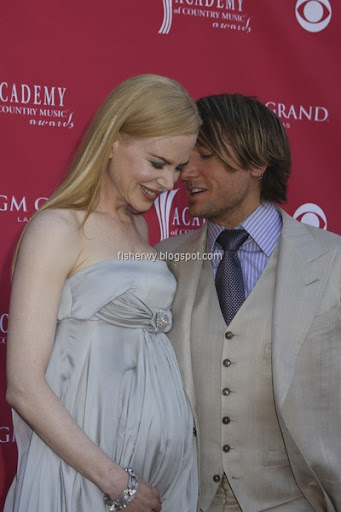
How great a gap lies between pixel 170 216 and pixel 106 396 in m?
1.27

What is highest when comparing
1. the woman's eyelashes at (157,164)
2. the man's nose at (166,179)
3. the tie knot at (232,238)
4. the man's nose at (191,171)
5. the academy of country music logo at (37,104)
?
the academy of country music logo at (37,104)

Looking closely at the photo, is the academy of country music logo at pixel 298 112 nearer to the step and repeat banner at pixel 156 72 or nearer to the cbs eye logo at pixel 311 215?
the step and repeat banner at pixel 156 72

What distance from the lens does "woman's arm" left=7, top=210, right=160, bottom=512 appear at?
2.13m

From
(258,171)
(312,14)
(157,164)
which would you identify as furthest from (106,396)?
(312,14)

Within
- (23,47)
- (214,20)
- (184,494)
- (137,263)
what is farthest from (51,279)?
(214,20)

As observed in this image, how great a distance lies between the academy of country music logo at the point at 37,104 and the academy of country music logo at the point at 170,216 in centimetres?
45

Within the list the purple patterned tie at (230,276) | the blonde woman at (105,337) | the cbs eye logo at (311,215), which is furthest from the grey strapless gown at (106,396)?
the cbs eye logo at (311,215)

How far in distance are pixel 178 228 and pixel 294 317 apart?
0.98 meters

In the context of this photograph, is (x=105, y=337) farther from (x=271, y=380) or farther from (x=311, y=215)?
(x=311, y=215)

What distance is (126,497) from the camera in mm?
2154

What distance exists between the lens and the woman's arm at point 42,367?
7.00 ft

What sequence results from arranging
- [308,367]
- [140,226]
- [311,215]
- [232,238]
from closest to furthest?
1. [308,367]
2. [140,226]
3. [232,238]
4. [311,215]

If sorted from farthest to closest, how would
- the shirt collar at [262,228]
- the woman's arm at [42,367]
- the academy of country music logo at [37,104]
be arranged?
1. the academy of country music logo at [37,104]
2. the shirt collar at [262,228]
3. the woman's arm at [42,367]

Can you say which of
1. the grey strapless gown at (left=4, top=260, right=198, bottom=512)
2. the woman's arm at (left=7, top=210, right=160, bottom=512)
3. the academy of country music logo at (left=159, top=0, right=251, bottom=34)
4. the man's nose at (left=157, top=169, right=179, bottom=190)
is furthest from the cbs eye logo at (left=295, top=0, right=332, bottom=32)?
the woman's arm at (left=7, top=210, right=160, bottom=512)
